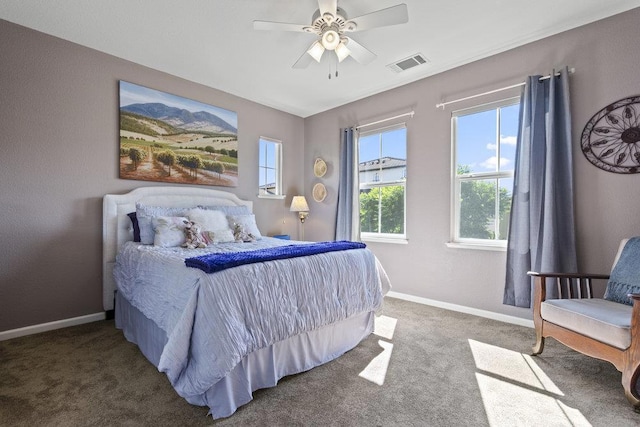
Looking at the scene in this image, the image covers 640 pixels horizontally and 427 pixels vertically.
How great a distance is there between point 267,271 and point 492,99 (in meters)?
2.93

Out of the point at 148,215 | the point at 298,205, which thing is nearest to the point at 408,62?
the point at 298,205

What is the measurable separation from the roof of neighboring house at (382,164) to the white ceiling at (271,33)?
0.99 meters

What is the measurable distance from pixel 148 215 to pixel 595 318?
3616mm

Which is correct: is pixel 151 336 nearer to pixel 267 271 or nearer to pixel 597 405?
pixel 267 271

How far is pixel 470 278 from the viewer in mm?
3207

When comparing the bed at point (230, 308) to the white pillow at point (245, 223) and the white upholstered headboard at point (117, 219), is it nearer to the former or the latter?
the white upholstered headboard at point (117, 219)

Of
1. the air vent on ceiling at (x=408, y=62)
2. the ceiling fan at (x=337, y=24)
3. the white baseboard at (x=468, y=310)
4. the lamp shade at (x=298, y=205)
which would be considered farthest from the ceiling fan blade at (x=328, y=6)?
the white baseboard at (x=468, y=310)

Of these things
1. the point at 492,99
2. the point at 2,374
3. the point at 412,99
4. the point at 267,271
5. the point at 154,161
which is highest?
the point at 412,99

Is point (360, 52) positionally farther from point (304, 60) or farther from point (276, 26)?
point (276, 26)

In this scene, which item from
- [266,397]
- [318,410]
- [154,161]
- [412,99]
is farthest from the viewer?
[412,99]

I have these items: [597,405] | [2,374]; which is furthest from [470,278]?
[2,374]

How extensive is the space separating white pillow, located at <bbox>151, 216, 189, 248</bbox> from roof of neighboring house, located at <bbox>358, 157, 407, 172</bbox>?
102 inches

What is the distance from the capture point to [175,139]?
3533 millimetres

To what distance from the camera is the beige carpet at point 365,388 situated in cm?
155
